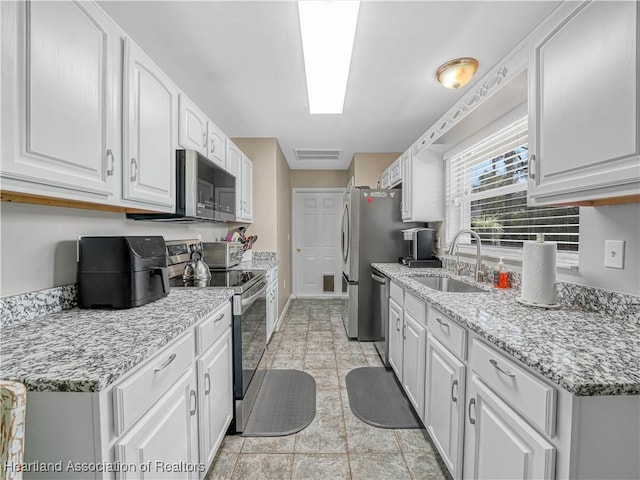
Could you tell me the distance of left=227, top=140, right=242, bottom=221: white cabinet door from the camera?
106 inches

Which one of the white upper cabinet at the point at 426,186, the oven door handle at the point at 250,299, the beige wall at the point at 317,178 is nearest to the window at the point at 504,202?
the white upper cabinet at the point at 426,186

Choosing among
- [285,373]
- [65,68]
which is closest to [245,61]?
[65,68]

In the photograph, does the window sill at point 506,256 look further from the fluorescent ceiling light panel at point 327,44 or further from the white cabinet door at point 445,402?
the fluorescent ceiling light panel at point 327,44

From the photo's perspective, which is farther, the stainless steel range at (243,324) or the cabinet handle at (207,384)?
the stainless steel range at (243,324)

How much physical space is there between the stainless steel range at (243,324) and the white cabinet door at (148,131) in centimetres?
62

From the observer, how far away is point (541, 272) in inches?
50.5

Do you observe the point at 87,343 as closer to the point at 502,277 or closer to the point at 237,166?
the point at 502,277

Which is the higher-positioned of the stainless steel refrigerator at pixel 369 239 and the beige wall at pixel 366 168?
the beige wall at pixel 366 168

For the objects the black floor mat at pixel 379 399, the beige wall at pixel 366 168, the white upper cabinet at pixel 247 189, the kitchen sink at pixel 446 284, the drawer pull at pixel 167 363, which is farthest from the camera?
the beige wall at pixel 366 168

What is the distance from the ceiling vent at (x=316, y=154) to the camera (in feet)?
13.5

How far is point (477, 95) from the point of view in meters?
1.71

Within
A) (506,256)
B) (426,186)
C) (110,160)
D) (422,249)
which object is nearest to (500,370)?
(506,256)

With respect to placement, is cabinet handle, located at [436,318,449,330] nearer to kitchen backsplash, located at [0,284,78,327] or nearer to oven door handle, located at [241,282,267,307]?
oven door handle, located at [241,282,267,307]

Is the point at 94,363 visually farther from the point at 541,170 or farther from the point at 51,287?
the point at 541,170
